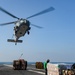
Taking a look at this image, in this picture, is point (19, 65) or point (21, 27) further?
point (19, 65)

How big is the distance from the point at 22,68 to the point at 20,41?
8.78m

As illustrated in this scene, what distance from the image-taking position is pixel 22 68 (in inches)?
1804

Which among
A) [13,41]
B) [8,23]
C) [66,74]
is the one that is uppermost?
[8,23]

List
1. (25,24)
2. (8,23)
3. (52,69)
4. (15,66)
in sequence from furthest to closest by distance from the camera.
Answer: (8,23)
(15,66)
(25,24)
(52,69)

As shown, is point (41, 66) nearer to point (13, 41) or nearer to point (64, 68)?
point (13, 41)

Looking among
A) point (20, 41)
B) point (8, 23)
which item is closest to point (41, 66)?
point (20, 41)

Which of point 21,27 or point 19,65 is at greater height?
point 21,27

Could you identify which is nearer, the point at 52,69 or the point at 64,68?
the point at 64,68

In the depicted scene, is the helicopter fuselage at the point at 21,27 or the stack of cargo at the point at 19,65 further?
the stack of cargo at the point at 19,65

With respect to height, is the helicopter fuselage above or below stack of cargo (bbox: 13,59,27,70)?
above

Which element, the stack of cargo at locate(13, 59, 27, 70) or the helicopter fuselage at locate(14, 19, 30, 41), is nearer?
the helicopter fuselage at locate(14, 19, 30, 41)

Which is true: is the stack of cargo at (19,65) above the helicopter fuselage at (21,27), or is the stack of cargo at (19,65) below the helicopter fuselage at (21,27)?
below

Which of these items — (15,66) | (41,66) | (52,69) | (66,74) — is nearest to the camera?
(66,74)

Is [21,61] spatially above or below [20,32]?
below
